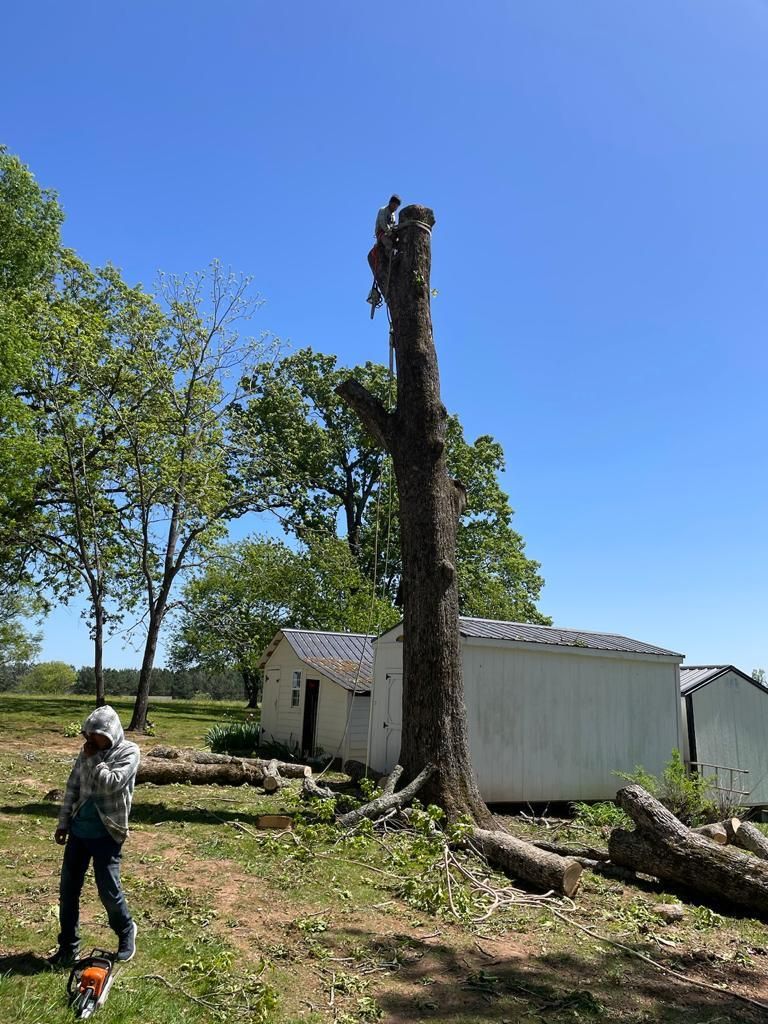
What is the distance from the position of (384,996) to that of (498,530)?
28.2 meters

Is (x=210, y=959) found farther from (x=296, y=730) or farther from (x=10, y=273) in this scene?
(x=10, y=273)

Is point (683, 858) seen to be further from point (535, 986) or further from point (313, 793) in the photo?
point (313, 793)

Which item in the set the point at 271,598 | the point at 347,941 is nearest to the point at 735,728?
the point at 347,941

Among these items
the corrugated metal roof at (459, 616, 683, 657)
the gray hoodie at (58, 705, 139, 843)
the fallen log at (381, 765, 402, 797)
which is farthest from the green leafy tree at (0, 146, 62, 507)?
the gray hoodie at (58, 705, 139, 843)

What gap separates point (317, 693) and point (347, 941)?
15117mm

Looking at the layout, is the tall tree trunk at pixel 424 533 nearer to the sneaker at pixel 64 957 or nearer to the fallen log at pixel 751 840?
the fallen log at pixel 751 840

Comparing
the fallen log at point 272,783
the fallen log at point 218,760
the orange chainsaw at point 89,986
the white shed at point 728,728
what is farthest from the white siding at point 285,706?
the orange chainsaw at point 89,986

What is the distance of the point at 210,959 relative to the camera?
14.3ft

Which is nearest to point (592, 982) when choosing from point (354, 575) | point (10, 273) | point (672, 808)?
point (672, 808)

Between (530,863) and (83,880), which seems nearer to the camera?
(83,880)

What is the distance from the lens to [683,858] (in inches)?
280

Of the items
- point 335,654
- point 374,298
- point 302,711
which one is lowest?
point 302,711

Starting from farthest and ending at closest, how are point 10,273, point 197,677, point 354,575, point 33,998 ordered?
point 197,677
point 354,575
point 10,273
point 33,998

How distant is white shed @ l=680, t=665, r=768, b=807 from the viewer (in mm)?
15391
